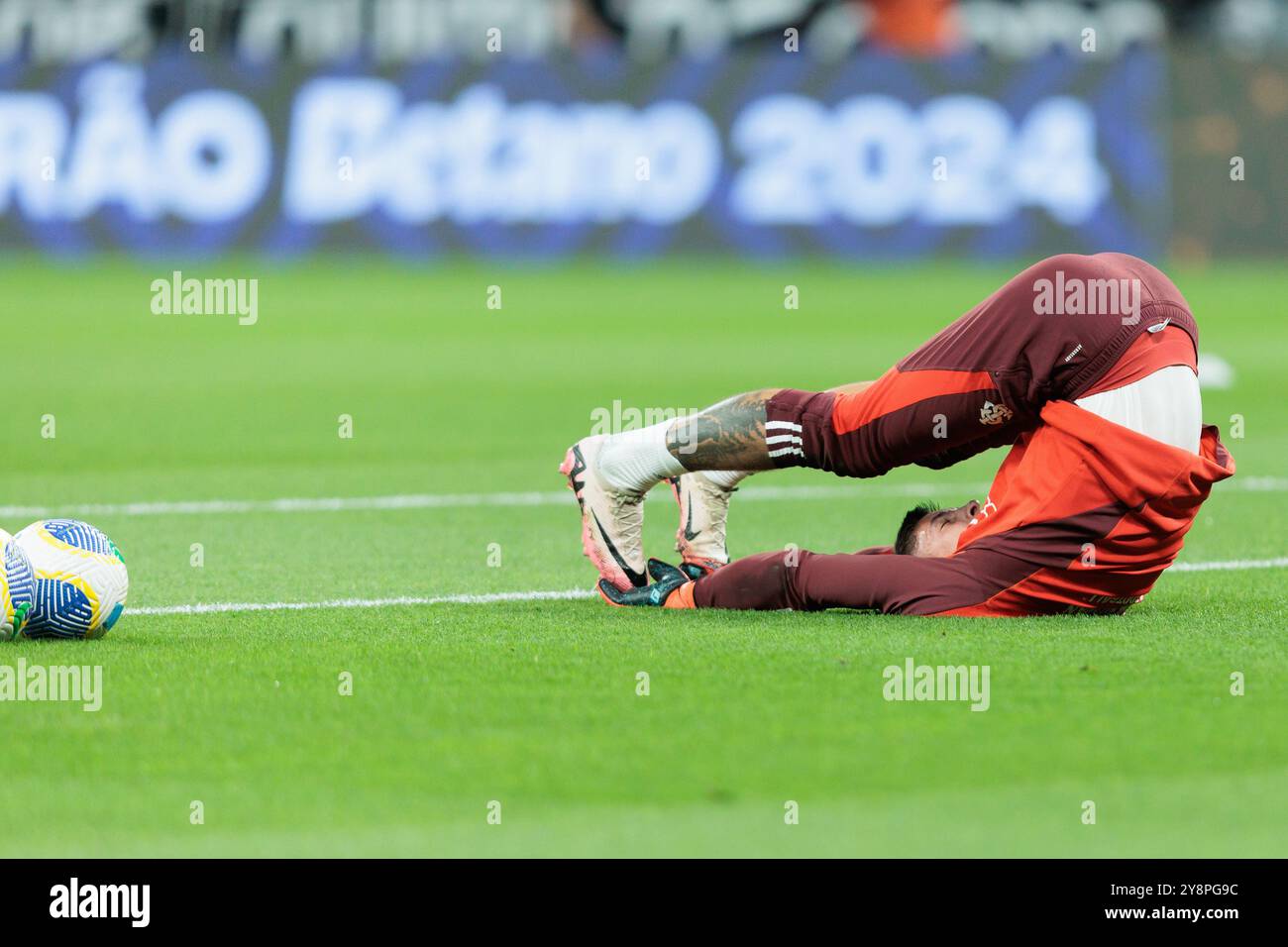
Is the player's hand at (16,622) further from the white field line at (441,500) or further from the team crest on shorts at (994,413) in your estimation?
the white field line at (441,500)

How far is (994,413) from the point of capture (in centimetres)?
656

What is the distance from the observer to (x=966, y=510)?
6848 mm

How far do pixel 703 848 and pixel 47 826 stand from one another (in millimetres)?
1369

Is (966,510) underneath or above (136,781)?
above

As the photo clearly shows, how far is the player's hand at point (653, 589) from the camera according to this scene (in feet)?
22.7

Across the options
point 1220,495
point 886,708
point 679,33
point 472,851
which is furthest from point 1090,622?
point 679,33
